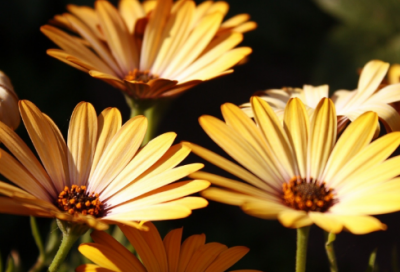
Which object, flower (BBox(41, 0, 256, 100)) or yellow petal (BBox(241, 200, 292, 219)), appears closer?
yellow petal (BBox(241, 200, 292, 219))

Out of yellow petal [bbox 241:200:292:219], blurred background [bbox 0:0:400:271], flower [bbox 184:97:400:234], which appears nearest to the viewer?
yellow petal [bbox 241:200:292:219]

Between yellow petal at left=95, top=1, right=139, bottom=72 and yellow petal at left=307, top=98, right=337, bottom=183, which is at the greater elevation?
yellow petal at left=95, top=1, right=139, bottom=72

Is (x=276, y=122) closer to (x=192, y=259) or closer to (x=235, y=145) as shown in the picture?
(x=235, y=145)

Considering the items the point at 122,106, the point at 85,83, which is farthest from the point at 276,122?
the point at 122,106

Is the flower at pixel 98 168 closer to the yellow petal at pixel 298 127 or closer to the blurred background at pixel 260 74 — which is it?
the yellow petal at pixel 298 127

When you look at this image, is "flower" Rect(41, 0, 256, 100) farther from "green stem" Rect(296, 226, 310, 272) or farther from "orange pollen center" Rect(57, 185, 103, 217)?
"green stem" Rect(296, 226, 310, 272)

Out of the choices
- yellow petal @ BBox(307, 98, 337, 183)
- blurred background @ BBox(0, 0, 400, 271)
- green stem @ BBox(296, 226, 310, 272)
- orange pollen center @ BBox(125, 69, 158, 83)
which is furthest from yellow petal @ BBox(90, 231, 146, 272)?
blurred background @ BBox(0, 0, 400, 271)

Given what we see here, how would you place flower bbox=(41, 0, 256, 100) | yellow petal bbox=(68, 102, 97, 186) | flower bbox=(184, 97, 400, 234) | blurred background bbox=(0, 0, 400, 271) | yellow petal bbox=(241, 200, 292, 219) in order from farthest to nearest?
blurred background bbox=(0, 0, 400, 271), flower bbox=(41, 0, 256, 100), yellow petal bbox=(68, 102, 97, 186), flower bbox=(184, 97, 400, 234), yellow petal bbox=(241, 200, 292, 219)
